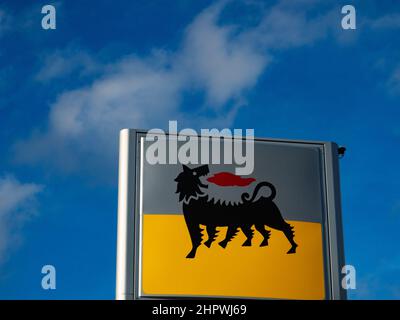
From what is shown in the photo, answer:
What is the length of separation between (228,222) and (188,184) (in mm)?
881

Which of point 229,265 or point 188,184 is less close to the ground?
point 188,184

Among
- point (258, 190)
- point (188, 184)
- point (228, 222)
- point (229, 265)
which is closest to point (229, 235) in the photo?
point (228, 222)

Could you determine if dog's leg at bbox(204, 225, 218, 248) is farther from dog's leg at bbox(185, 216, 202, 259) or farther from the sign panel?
dog's leg at bbox(185, 216, 202, 259)

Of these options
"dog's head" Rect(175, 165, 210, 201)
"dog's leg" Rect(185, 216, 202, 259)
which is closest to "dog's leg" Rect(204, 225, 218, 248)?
"dog's leg" Rect(185, 216, 202, 259)

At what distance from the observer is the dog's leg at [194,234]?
12.4m

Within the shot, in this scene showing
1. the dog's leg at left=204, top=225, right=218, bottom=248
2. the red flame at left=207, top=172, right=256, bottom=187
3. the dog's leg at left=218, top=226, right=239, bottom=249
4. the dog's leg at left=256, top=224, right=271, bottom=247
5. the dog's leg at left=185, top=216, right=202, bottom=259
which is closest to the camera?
the dog's leg at left=185, top=216, right=202, bottom=259

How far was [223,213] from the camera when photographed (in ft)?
42.4

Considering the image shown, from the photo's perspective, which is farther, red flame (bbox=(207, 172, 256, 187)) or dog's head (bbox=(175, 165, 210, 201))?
red flame (bbox=(207, 172, 256, 187))

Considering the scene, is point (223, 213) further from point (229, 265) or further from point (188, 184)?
point (229, 265)

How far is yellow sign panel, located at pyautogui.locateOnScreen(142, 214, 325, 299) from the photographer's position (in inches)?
481

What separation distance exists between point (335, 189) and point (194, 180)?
235 cm

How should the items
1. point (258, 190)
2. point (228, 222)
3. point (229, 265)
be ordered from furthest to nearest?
1. point (258, 190)
2. point (228, 222)
3. point (229, 265)

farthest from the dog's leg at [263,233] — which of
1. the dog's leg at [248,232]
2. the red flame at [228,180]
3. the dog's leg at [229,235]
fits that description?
the red flame at [228,180]
